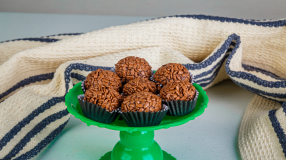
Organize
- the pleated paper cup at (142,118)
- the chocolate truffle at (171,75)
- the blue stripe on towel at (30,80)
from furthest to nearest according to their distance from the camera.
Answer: the blue stripe on towel at (30,80), the chocolate truffle at (171,75), the pleated paper cup at (142,118)

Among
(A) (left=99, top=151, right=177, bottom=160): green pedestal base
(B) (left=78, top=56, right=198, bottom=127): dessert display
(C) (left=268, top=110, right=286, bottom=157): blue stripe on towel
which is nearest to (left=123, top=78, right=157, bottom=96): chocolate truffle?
(B) (left=78, top=56, right=198, bottom=127): dessert display

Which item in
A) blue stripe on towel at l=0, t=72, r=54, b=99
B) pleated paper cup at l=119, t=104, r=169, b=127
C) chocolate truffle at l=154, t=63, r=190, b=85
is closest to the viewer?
pleated paper cup at l=119, t=104, r=169, b=127

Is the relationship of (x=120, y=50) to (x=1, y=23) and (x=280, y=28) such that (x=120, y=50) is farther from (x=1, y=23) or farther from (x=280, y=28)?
(x=1, y=23)

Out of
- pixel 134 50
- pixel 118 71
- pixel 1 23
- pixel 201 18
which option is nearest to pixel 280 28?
pixel 201 18

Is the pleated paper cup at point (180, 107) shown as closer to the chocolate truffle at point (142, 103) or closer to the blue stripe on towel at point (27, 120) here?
the chocolate truffle at point (142, 103)

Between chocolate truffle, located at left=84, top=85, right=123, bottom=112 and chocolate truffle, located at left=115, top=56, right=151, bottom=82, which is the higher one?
chocolate truffle, located at left=115, top=56, right=151, bottom=82

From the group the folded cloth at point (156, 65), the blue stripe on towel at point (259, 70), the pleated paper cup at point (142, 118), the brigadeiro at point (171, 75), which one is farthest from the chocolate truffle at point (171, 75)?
the blue stripe on towel at point (259, 70)

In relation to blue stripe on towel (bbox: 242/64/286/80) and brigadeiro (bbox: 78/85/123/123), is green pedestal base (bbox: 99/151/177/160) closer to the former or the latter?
brigadeiro (bbox: 78/85/123/123)
